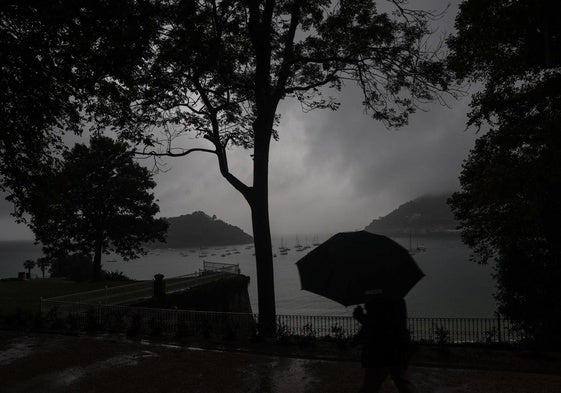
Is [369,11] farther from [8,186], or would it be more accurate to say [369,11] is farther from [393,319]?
[8,186]

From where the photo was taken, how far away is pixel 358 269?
4727mm

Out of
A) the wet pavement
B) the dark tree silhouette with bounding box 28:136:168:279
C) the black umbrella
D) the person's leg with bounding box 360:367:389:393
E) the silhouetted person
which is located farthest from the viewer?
the dark tree silhouette with bounding box 28:136:168:279

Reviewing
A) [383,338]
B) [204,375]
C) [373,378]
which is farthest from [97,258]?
[383,338]

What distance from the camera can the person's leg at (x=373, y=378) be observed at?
16.5 ft

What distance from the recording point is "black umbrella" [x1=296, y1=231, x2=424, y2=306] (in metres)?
4.70

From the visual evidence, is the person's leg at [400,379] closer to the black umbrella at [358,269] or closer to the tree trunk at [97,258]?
→ the black umbrella at [358,269]

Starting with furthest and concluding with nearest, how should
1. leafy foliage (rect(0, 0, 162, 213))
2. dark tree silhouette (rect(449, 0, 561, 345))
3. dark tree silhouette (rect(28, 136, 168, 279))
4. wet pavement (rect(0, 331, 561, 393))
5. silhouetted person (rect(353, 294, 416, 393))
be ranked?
1. dark tree silhouette (rect(28, 136, 168, 279))
2. dark tree silhouette (rect(449, 0, 561, 345))
3. leafy foliage (rect(0, 0, 162, 213))
4. wet pavement (rect(0, 331, 561, 393))
5. silhouetted person (rect(353, 294, 416, 393))

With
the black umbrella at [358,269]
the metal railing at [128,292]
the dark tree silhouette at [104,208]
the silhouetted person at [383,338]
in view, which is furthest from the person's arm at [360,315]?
the dark tree silhouette at [104,208]

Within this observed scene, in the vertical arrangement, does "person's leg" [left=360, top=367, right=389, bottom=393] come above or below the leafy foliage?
below

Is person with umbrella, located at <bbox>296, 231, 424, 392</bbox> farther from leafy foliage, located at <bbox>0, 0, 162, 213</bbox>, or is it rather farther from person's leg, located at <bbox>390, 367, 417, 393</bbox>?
leafy foliage, located at <bbox>0, 0, 162, 213</bbox>

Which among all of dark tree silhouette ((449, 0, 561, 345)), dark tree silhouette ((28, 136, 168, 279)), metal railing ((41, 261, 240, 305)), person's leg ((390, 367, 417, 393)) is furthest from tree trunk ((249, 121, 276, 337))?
dark tree silhouette ((28, 136, 168, 279))

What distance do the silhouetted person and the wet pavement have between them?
258 cm

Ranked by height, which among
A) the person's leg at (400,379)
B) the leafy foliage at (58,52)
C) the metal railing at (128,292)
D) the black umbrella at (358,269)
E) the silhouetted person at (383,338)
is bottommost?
Result: the metal railing at (128,292)

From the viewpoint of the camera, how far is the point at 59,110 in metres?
13.0
